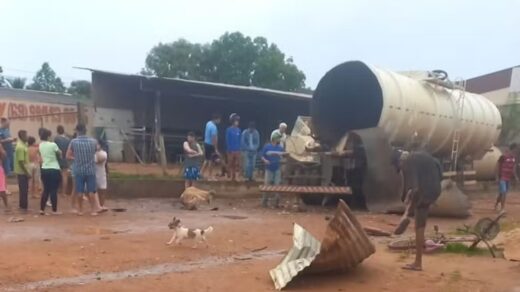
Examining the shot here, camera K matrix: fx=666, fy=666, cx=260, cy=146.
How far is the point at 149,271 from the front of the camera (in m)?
7.48

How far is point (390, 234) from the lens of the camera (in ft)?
35.1

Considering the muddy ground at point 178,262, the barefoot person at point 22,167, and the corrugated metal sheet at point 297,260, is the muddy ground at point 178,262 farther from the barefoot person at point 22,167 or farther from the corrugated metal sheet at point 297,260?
the barefoot person at point 22,167

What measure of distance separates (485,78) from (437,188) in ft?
114

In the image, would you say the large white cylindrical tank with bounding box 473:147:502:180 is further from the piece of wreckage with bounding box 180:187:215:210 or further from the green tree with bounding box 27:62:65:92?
the green tree with bounding box 27:62:65:92

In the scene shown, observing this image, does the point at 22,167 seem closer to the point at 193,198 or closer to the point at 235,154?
the point at 193,198

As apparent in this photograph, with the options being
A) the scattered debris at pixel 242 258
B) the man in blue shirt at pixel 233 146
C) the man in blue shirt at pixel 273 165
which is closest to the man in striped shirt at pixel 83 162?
the man in blue shirt at pixel 273 165

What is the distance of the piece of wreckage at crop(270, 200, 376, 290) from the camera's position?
7156mm

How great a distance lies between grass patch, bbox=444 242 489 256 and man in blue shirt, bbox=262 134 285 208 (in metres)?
5.79

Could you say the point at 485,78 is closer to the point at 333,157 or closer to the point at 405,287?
the point at 333,157

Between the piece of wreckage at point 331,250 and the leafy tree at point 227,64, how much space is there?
114ft

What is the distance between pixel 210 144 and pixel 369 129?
4.12 m

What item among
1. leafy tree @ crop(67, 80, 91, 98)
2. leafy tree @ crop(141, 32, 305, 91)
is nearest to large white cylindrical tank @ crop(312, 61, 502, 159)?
leafy tree @ crop(141, 32, 305, 91)

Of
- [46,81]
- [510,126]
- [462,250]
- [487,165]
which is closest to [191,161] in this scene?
[462,250]

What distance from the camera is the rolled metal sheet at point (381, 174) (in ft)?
45.6
